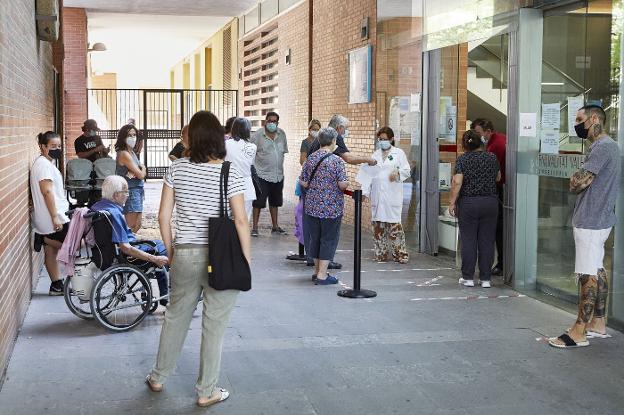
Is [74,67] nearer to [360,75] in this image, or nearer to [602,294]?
[360,75]

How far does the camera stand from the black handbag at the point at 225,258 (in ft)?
15.3

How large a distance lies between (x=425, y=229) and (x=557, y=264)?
285cm

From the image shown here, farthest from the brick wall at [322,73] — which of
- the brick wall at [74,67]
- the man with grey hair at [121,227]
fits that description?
the man with grey hair at [121,227]

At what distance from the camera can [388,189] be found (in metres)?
9.78

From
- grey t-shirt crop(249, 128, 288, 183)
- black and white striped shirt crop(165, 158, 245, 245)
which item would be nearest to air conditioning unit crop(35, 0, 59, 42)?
grey t-shirt crop(249, 128, 288, 183)

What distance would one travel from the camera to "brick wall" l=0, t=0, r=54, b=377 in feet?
18.1

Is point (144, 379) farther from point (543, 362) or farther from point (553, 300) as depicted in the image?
point (553, 300)

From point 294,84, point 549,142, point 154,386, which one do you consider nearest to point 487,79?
point 549,142

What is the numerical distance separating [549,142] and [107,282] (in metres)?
4.11

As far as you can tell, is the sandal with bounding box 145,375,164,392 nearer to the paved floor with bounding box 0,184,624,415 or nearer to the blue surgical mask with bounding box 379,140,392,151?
the paved floor with bounding box 0,184,624,415

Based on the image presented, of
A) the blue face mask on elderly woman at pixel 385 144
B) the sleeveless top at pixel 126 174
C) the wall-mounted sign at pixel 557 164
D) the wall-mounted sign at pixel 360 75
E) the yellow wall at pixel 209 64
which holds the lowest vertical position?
the sleeveless top at pixel 126 174

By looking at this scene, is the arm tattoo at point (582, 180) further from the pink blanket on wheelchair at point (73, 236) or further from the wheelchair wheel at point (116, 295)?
the pink blanket on wheelchair at point (73, 236)

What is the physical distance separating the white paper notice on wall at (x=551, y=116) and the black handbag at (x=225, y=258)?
4114 millimetres

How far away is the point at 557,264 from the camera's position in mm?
7926
